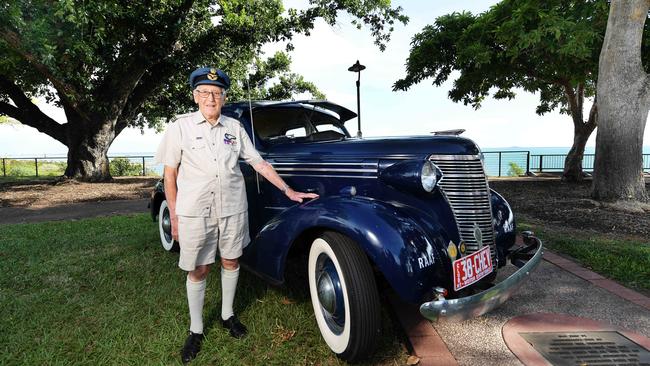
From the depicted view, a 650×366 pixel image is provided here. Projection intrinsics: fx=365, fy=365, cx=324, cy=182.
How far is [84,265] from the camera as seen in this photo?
13.5ft

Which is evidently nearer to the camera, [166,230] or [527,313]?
[527,313]

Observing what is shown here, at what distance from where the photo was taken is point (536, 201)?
822 cm

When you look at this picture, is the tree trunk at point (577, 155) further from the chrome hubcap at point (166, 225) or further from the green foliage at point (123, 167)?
the green foliage at point (123, 167)

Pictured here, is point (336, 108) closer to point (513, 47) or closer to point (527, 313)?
point (527, 313)

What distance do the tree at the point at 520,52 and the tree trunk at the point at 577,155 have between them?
29 mm

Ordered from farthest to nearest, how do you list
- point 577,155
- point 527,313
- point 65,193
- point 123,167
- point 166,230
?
point 123,167 < point 577,155 < point 65,193 < point 166,230 < point 527,313

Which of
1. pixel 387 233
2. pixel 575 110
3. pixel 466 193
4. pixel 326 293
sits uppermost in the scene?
pixel 575 110

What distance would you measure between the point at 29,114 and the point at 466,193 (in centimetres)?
1642

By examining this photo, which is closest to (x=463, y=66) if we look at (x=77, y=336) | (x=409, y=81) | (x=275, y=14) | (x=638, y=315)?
(x=409, y=81)

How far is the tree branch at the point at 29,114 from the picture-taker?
43.2ft

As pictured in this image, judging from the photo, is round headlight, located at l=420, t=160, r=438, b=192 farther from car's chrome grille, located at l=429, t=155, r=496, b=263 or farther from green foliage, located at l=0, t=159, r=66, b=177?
green foliage, located at l=0, t=159, r=66, b=177

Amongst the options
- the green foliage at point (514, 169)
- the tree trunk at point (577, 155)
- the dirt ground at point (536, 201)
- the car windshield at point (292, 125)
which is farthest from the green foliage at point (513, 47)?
the car windshield at point (292, 125)

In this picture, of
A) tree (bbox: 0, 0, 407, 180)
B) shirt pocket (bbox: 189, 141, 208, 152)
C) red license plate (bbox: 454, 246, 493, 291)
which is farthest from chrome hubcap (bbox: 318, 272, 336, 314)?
tree (bbox: 0, 0, 407, 180)

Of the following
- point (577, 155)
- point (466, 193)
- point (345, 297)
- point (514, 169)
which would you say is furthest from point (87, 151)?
point (514, 169)
